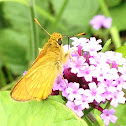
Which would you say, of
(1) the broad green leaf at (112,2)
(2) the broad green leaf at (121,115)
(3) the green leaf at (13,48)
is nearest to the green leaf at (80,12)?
(1) the broad green leaf at (112,2)

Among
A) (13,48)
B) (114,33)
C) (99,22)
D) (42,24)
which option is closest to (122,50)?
(114,33)

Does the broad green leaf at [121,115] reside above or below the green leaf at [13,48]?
below

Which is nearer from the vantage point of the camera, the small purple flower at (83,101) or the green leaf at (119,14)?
the small purple flower at (83,101)

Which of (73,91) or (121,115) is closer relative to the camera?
(73,91)

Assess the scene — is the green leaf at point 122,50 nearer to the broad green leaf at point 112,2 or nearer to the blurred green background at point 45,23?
the blurred green background at point 45,23

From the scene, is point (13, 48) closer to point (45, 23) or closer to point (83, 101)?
point (45, 23)

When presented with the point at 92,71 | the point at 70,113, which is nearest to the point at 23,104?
the point at 70,113
